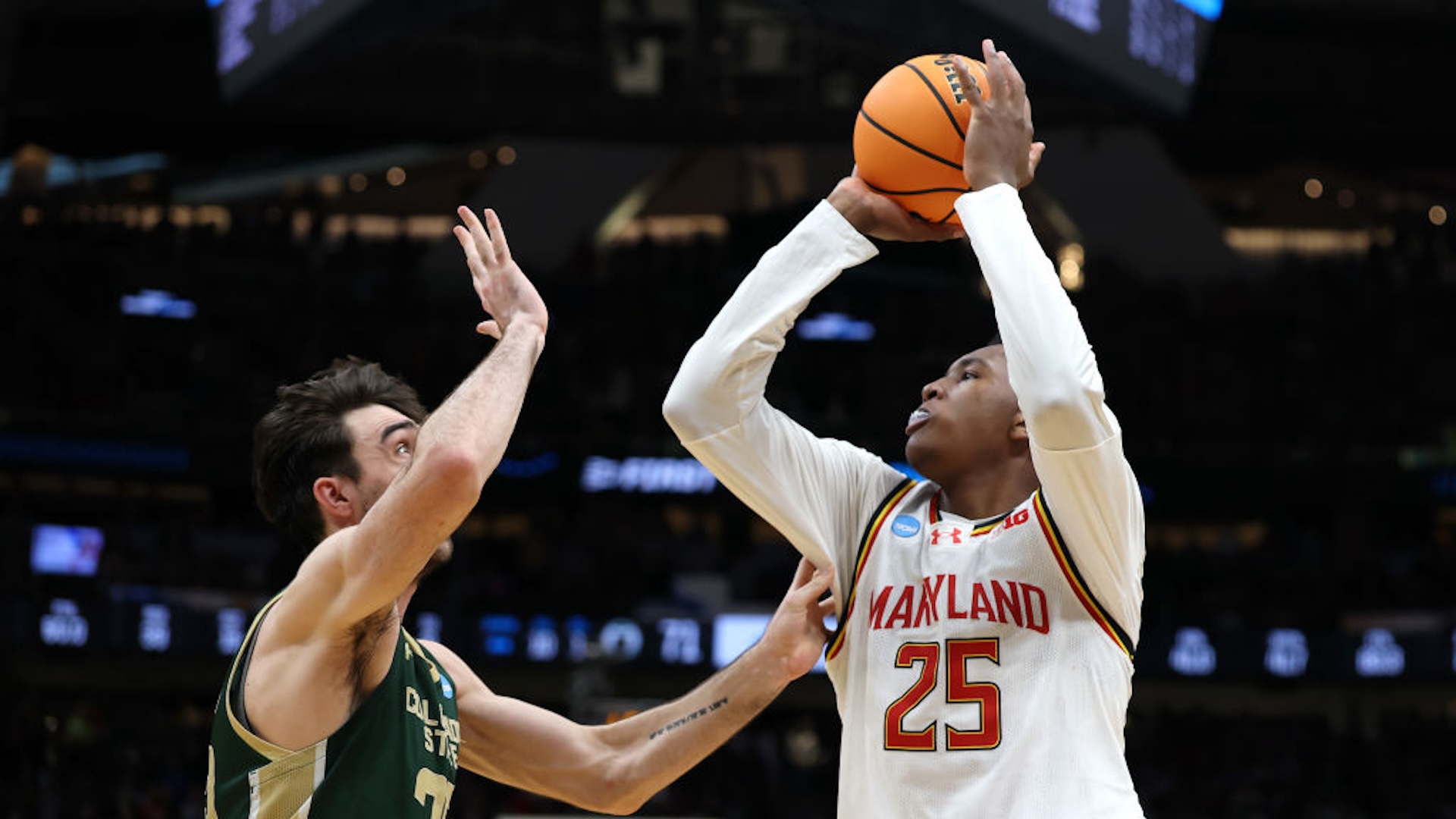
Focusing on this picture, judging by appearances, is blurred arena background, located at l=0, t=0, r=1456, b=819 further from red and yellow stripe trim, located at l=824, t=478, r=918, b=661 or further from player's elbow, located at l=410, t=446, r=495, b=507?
player's elbow, located at l=410, t=446, r=495, b=507

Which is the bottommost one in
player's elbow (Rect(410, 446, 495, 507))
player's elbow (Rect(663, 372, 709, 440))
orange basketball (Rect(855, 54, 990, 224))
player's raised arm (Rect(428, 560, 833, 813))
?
player's raised arm (Rect(428, 560, 833, 813))

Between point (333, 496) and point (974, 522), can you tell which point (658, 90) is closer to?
point (333, 496)

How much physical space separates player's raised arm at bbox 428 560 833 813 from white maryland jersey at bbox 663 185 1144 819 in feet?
1.73

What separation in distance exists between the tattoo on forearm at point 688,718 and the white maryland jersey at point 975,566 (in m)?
0.55

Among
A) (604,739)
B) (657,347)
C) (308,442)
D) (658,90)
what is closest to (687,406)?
(308,442)

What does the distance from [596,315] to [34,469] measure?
22.1 feet

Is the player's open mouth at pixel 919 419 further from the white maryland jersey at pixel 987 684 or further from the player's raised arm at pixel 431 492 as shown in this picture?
the player's raised arm at pixel 431 492

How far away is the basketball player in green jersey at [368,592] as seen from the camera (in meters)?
3.17

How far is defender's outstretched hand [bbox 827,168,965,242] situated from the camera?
3.67 metres

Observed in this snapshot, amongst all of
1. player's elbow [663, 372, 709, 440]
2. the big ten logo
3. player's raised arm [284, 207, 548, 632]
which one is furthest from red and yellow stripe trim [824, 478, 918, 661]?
player's raised arm [284, 207, 548, 632]

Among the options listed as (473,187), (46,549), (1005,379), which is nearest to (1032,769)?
(1005,379)

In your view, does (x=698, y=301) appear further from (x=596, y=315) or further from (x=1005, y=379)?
(x=1005, y=379)

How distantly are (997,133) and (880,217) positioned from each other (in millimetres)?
342

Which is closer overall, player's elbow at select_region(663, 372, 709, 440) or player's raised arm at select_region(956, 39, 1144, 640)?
player's raised arm at select_region(956, 39, 1144, 640)
